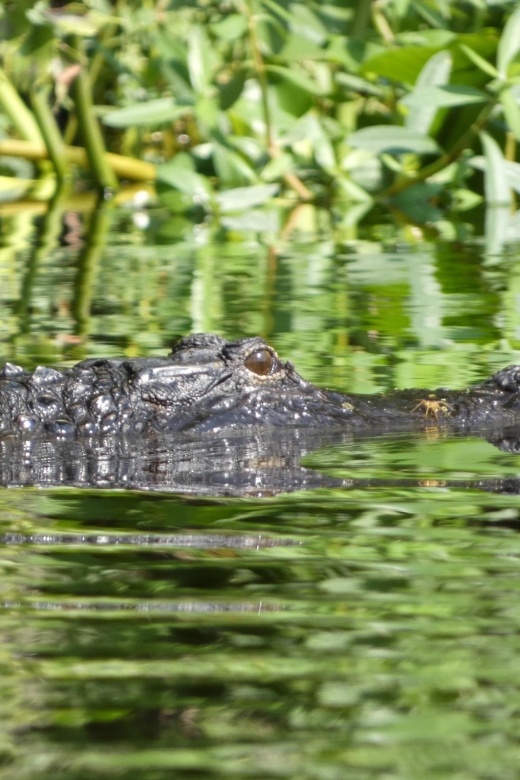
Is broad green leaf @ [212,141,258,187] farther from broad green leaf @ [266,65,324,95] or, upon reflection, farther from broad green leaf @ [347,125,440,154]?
broad green leaf @ [347,125,440,154]

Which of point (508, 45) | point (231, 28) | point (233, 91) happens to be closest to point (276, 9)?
point (231, 28)

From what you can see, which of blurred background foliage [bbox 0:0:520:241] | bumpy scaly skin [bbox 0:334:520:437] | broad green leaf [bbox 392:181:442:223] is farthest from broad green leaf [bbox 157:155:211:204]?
bumpy scaly skin [bbox 0:334:520:437]

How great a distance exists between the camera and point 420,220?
12.4 metres

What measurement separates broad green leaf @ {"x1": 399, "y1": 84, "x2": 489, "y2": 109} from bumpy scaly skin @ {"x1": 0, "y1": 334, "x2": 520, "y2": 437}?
554 centimetres

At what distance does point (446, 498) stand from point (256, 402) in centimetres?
117

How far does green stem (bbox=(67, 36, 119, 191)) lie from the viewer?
44.9ft

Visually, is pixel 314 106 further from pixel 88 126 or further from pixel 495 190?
pixel 495 190

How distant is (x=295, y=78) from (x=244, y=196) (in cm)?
119

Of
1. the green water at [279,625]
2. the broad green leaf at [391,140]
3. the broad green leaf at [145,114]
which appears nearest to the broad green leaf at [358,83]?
the broad green leaf at [391,140]

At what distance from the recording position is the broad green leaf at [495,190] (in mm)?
10684

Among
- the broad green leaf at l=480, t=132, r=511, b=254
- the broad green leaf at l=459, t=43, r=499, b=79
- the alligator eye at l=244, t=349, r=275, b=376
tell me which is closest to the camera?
the alligator eye at l=244, t=349, r=275, b=376

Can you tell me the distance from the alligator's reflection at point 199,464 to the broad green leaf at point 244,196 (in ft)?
24.0

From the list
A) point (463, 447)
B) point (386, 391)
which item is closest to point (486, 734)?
point (463, 447)

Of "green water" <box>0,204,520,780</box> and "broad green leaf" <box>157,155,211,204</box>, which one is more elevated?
"broad green leaf" <box>157,155,211,204</box>
